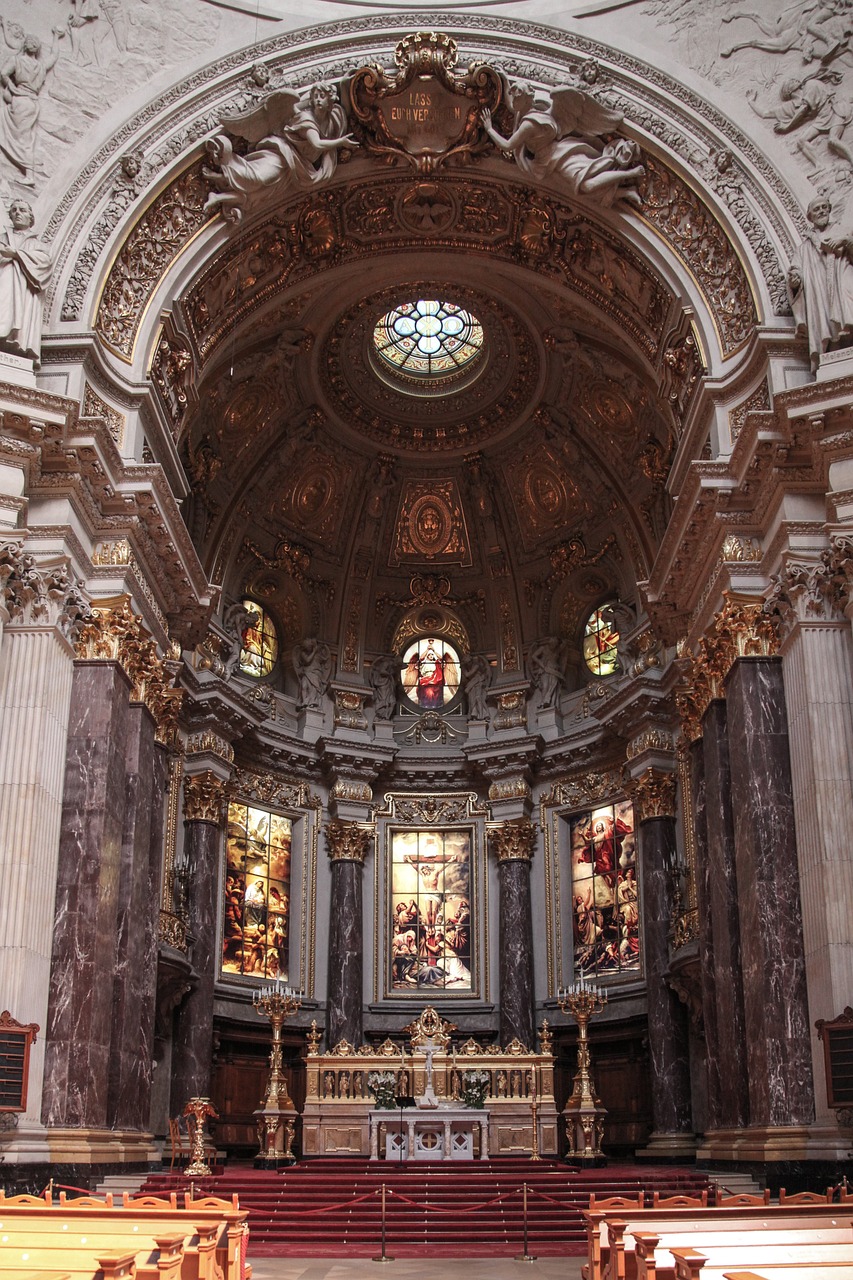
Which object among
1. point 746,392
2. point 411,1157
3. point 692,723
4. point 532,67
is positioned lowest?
point 411,1157

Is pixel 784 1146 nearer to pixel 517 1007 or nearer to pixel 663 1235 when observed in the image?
pixel 663 1235

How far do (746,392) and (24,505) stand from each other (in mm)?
10791

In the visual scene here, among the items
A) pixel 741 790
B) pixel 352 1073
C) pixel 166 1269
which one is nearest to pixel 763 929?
pixel 741 790

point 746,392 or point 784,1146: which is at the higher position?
point 746,392

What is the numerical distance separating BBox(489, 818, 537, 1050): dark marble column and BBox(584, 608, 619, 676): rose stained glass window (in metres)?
4.07

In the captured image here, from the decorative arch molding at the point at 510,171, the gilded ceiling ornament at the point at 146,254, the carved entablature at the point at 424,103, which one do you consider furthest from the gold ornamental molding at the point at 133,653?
the carved entablature at the point at 424,103

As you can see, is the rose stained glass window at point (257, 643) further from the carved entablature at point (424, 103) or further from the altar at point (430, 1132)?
the altar at point (430, 1132)

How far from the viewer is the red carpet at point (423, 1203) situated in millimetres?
15203

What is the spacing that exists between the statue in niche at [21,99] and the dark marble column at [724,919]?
1346 centimetres

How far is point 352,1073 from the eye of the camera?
839 inches

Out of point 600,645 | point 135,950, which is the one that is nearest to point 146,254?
point 135,950

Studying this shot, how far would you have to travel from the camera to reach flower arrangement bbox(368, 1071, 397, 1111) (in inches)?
797

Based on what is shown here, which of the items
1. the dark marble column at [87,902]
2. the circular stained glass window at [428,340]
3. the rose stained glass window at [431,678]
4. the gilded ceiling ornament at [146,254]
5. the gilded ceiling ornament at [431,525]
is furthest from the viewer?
the rose stained glass window at [431,678]

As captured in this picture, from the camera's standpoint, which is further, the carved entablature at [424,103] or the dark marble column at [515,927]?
the dark marble column at [515,927]
